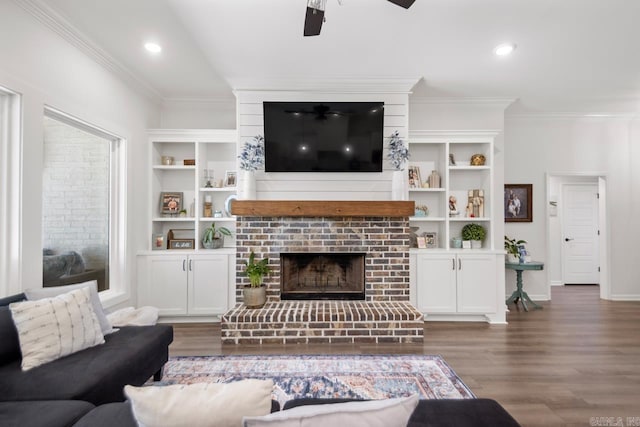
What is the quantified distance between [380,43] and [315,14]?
1.23 meters

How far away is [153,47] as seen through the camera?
3078 millimetres

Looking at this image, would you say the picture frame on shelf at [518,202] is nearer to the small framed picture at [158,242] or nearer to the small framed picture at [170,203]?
the small framed picture at [170,203]

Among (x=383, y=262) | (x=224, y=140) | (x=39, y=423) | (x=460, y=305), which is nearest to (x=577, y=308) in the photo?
(x=460, y=305)

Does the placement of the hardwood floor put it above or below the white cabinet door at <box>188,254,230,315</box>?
below

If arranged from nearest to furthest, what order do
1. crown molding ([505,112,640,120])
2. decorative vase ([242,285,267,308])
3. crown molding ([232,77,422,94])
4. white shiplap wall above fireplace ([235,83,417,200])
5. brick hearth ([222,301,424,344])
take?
1. brick hearth ([222,301,424,344])
2. decorative vase ([242,285,267,308])
3. crown molding ([232,77,422,94])
4. white shiplap wall above fireplace ([235,83,417,200])
5. crown molding ([505,112,640,120])

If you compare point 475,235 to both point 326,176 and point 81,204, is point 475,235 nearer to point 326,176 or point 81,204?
point 326,176

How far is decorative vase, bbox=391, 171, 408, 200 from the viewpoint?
12.2ft

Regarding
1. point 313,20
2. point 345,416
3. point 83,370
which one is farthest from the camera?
point 313,20

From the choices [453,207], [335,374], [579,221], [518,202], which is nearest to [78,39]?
[335,374]

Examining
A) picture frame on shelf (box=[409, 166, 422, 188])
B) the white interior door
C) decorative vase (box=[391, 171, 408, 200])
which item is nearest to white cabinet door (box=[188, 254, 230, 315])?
decorative vase (box=[391, 171, 408, 200])

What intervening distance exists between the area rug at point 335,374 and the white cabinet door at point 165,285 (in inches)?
44.7

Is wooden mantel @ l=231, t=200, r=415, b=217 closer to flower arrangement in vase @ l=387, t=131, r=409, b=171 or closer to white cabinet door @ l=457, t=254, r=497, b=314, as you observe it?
flower arrangement in vase @ l=387, t=131, r=409, b=171

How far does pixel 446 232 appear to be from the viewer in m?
4.12

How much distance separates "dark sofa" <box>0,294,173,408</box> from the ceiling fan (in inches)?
90.3
